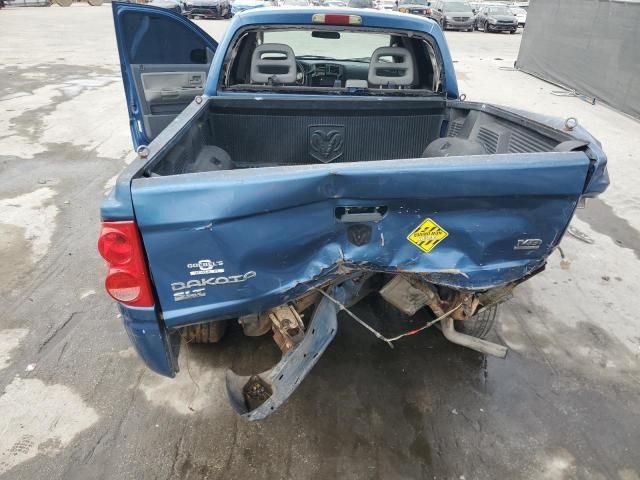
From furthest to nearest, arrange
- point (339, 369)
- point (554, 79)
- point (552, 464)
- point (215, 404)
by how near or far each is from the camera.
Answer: point (554, 79)
point (339, 369)
point (215, 404)
point (552, 464)

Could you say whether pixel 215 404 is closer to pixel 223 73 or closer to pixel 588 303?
pixel 223 73

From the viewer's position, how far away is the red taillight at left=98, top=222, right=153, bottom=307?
1.77 m

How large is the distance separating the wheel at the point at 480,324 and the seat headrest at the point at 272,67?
2.39 meters

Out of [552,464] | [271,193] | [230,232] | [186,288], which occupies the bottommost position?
[552,464]

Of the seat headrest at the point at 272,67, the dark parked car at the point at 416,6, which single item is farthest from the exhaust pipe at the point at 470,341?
the dark parked car at the point at 416,6

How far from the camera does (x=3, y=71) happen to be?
12727mm

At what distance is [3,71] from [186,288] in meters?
14.5

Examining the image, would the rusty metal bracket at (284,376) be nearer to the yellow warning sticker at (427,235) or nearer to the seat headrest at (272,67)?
the yellow warning sticker at (427,235)

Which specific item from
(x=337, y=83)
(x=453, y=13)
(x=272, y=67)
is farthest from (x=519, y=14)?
(x=272, y=67)

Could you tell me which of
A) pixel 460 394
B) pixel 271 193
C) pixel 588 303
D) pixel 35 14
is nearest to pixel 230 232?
pixel 271 193

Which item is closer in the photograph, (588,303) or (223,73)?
(223,73)

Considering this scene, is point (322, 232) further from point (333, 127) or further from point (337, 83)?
point (337, 83)

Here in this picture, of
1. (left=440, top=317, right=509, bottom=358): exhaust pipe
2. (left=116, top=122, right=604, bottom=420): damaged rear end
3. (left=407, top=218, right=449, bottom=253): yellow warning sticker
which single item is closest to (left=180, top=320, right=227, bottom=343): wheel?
(left=116, top=122, right=604, bottom=420): damaged rear end

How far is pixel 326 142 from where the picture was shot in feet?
12.7
